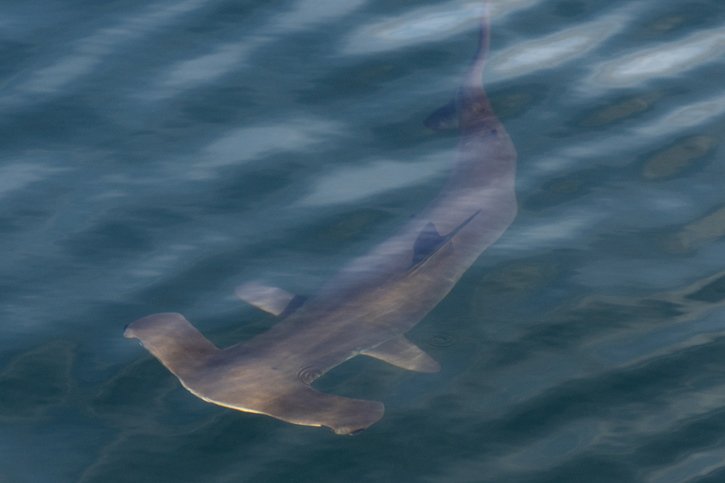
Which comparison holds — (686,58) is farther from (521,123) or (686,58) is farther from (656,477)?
(656,477)

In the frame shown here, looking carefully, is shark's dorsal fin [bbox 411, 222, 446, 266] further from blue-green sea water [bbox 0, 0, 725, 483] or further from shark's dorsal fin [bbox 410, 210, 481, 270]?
blue-green sea water [bbox 0, 0, 725, 483]

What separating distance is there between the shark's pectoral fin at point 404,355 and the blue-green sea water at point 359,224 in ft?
0.22

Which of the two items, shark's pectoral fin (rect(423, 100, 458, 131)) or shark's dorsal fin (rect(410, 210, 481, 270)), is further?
shark's pectoral fin (rect(423, 100, 458, 131))

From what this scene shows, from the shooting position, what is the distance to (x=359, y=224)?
7.07 m

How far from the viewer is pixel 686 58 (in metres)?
8.55

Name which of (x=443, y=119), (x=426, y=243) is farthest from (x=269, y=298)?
(x=443, y=119)

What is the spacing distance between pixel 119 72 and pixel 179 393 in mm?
3166

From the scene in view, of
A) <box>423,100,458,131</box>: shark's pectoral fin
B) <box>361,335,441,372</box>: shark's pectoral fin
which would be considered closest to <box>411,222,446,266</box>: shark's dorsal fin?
<box>361,335,441,372</box>: shark's pectoral fin

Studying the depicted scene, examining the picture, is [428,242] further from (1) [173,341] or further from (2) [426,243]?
(1) [173,341]

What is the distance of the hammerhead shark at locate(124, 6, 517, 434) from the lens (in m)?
5.74

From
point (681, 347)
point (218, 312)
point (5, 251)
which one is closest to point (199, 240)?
point (218, 312)

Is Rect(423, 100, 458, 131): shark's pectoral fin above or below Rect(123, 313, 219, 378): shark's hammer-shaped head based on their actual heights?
above

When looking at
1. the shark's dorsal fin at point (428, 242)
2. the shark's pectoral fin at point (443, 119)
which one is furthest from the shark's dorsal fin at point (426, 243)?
the shark's pectoral fin at point (443, 119)

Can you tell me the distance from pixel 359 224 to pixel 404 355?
117 cm
